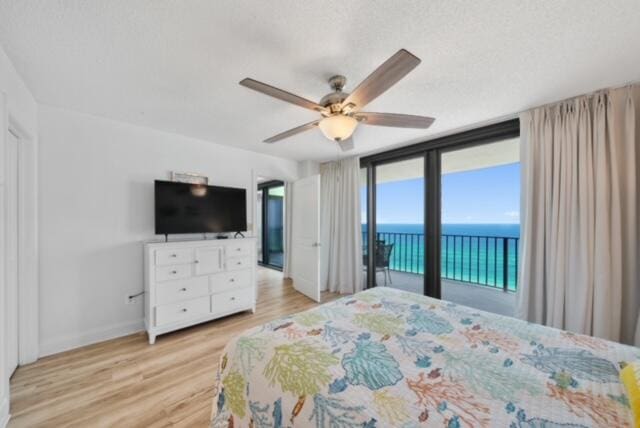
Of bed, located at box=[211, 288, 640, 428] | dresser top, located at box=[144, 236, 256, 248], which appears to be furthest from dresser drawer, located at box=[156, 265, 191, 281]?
bed, located at box=[211, 288, 640, 428]

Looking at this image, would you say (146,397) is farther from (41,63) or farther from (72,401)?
(41,63)

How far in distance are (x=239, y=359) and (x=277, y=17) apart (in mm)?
1745

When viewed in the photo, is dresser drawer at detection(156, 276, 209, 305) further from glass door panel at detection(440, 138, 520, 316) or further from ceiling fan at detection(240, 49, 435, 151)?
glass door panel at detection(440, 138, 520, 316)

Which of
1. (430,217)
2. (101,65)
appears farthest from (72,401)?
(430,217)

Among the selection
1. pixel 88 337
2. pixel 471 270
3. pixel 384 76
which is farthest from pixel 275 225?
pixel 384 76

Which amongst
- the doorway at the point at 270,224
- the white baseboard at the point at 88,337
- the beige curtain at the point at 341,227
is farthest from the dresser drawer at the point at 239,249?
the doorway at the point at 270,224

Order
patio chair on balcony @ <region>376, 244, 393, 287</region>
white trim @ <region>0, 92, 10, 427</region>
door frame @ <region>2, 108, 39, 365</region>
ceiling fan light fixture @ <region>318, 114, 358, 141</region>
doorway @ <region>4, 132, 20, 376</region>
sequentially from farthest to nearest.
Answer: patio chair on balcony @ <region>376, 244, 393, 287</region>
door frame @ <region>2, 108, 39, 365</region>
doorway @ <region>4, 132, 20, 376</region>
ceiling fan light fixture @ <region>318, 114, 358, 141</region>
white trim @ <region>0, 92, 10, 427</region>

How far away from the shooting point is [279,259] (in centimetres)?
629

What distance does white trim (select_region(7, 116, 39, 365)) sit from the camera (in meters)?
2.09

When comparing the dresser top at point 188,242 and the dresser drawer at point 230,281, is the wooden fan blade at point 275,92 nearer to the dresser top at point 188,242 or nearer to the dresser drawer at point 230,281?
the dresser top at point 188,242

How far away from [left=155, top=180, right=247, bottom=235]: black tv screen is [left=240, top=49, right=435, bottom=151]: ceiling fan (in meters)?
1.66

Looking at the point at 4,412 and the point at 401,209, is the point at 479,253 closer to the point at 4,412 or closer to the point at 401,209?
the point at 401,209

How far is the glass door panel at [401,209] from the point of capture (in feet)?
11.8

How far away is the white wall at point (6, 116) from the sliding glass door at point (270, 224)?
421 cm
